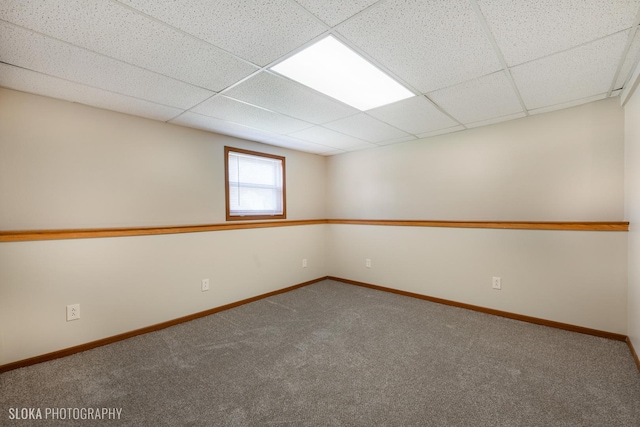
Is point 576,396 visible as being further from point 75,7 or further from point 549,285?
point 75,7

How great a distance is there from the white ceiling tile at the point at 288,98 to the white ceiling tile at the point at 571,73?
138 centimetres

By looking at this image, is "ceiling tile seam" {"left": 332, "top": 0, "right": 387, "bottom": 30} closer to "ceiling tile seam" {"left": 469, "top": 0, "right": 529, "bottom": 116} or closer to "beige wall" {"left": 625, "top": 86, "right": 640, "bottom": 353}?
"ceiling tile seam" {"left": 469, "top": 0, "right": 529, "bottom": 116}

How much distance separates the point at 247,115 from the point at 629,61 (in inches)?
116

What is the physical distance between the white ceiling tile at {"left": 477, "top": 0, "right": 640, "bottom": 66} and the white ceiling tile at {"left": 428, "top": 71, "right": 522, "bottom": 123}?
0.37 meters

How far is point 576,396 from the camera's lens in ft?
5.51

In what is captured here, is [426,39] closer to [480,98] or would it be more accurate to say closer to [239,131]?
[480,98]

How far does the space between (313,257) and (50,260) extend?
3.09 meters

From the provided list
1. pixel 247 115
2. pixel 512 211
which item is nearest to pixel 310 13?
pixel 247 115

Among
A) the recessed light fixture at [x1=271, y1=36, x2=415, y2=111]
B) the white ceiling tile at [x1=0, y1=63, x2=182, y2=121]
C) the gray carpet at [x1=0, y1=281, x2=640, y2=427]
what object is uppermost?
the recessed light fixture at [x1=271, y1=36, x2=415, y2=111]

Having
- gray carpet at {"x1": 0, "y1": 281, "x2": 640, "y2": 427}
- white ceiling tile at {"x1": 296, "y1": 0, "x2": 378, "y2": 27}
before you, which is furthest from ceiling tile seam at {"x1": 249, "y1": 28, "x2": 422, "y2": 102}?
gray carpet at {"x1": 0, "y1": 281, "x2": 640, "y2": 427}

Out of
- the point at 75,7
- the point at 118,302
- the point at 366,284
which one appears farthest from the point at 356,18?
the point at 366,284

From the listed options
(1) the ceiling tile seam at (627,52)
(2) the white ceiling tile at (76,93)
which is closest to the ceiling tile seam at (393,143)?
(1) the ceiling tile seam at (627,52)

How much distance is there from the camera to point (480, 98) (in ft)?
7.79

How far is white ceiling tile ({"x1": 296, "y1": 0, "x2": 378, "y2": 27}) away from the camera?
127 centimetres
